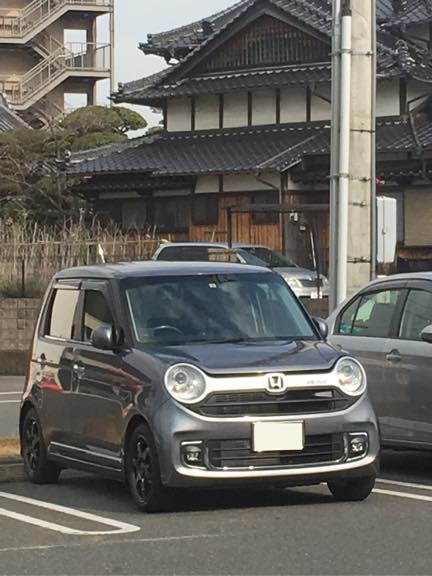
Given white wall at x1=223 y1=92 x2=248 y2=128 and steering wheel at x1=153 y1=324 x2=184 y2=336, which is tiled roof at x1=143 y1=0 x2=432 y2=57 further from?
steering wheel at x1=153 y1=324 x2=184 y2=336

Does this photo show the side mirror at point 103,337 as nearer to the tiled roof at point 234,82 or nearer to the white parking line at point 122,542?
the white parking line at point 122,542

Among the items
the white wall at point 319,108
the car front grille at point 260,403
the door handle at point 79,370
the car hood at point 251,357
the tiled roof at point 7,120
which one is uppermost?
the tiled roof at point 7,120

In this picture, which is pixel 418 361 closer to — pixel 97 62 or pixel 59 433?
pixel 59 433

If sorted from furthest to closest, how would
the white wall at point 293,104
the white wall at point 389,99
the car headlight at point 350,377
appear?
the white wall at point 293,104 → the white wall at point 389,99 → the car headlight at point 350,377

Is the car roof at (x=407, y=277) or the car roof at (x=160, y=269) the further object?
the car roof at (x=407, y=277)

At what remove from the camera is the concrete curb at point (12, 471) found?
36.6 feet

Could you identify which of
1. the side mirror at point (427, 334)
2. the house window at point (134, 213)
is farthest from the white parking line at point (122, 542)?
the house window at point (134, 213)

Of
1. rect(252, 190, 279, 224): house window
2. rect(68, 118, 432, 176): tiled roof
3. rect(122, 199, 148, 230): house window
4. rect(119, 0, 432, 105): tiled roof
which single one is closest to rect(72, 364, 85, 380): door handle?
rect(68, 118, 432, 176): tiled roof

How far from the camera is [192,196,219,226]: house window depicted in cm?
3797

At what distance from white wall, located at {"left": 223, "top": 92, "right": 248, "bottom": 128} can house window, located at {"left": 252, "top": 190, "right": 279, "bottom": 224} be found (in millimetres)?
2986

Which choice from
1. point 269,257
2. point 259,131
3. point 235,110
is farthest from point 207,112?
point 269,257

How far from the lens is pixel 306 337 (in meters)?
9.80

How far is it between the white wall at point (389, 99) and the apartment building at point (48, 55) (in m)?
25.8

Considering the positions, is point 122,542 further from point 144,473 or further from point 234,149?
point 234,149
